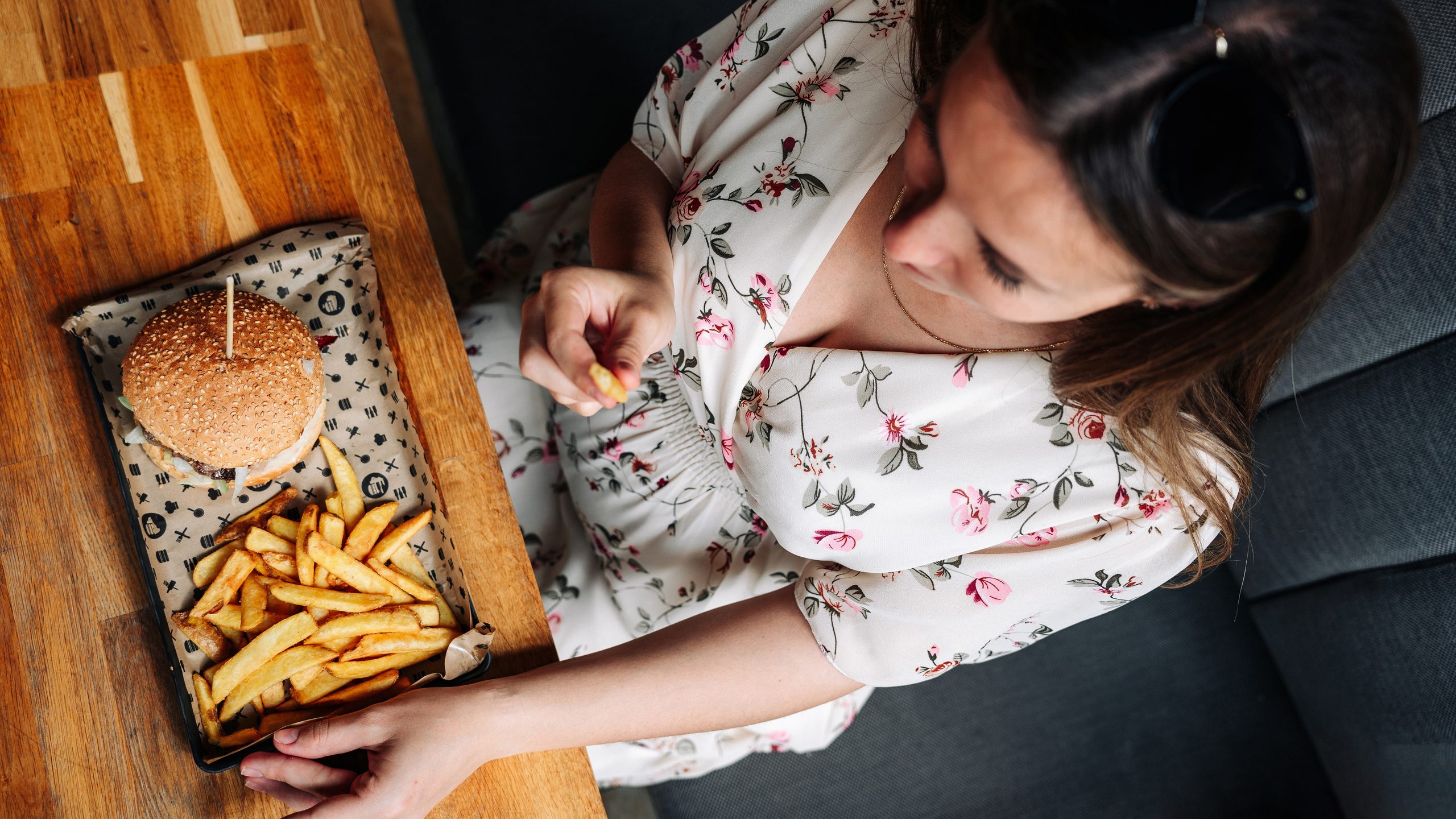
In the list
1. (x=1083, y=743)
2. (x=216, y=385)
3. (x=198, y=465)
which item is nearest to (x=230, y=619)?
(x=198, y=465)

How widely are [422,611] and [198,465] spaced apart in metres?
0.41

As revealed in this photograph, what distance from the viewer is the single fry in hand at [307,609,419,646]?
1173mm

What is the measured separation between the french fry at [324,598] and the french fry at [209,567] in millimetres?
103

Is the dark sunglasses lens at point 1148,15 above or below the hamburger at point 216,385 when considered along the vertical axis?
above

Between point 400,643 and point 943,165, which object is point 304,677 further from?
point 943,165

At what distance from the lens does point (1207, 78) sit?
0.76m

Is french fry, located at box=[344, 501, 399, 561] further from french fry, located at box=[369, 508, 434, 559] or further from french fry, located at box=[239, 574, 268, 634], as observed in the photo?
french fry, located at box=[239, 574, 268, 634]

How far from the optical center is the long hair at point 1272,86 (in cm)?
77

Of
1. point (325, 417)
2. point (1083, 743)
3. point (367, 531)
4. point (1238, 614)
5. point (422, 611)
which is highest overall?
point (325, 417)

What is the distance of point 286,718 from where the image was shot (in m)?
1.17

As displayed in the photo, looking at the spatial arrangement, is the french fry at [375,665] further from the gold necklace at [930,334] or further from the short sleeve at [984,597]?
the gold necklace at [930,334]

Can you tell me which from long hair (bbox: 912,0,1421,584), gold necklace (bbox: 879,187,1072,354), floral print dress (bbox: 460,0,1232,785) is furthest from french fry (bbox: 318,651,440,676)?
long hair (bbox: 912,0,1421,584)

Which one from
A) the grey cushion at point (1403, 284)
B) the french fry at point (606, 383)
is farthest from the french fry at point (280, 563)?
the grey cushion at point (1403, 284)

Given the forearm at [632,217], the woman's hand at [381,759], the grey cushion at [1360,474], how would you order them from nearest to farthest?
the woman's hand at [381,759] → the forearm at [632,217] → the grey cushion at [1360,474]
